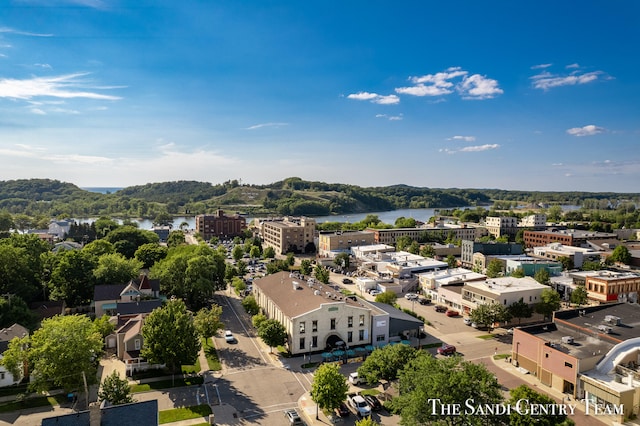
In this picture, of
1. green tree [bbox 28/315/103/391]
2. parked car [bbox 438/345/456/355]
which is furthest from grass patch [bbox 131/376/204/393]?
parked car [bbox 438/345/456/355]

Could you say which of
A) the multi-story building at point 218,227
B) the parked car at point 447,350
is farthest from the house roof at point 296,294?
the multi-story building at point 218,227

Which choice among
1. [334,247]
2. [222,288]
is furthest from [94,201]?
[222,288]

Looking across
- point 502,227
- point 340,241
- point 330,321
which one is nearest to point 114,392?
point 330,321

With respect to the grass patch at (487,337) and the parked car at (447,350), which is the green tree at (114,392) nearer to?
the parked car at (447,350)

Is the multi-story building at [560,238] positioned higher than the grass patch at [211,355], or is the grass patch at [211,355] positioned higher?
the multi-story building at [560,238]

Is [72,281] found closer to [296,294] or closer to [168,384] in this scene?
[168,384]

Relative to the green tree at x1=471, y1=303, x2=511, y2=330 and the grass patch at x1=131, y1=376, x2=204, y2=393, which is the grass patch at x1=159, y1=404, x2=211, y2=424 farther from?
the green tree at x1=471, y1=303, x2=511, y2=330
